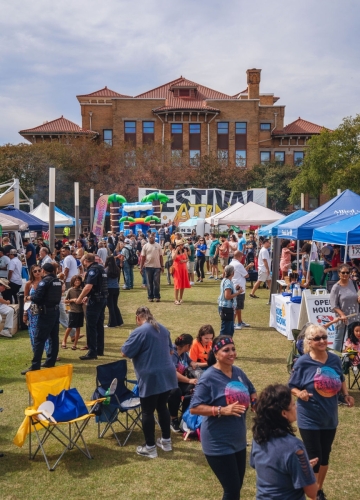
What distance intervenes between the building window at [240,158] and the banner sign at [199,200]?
1545cm

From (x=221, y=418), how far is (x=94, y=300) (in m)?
5.42

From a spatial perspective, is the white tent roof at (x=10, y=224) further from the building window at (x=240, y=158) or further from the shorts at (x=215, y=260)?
the building window at (x=240, y=158)

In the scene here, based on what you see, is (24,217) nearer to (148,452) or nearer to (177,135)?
(148,452)

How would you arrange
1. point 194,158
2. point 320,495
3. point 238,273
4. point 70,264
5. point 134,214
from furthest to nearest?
point 194,158 < point 134,214 < point 70,264 < point 238,273 < point 320,495

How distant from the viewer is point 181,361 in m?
6.51

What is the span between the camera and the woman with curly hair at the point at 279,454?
289 cm

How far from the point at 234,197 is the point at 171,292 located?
83.0ft

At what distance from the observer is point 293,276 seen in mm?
12539

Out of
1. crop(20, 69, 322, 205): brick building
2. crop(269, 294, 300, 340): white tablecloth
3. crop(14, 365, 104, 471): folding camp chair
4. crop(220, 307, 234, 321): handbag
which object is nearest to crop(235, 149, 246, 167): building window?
crop(20, 69, 322, 205): brick building

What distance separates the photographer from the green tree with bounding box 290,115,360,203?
123 feet

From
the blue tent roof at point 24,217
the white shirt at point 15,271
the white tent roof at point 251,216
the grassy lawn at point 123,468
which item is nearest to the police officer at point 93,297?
the grassy lawn at point 123,468

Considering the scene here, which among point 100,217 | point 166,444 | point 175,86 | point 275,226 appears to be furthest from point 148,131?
point 166,444

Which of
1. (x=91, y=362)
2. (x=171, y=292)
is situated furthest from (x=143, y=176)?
(x=91, y=362)

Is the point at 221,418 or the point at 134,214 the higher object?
the point at 134,214
